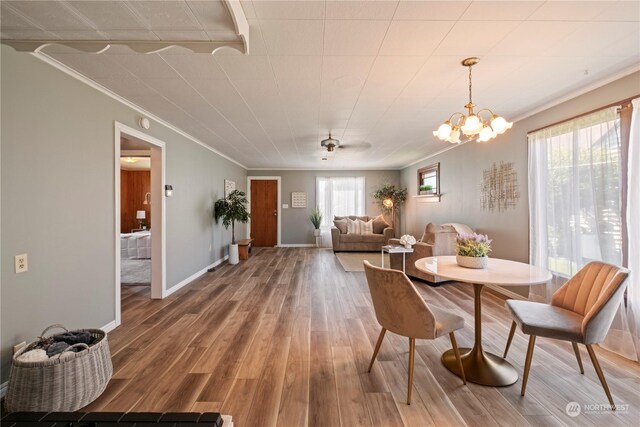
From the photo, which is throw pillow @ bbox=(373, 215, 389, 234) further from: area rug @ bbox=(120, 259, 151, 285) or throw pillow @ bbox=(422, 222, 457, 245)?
area rug @ bbox=(120, 259, 151, 285)

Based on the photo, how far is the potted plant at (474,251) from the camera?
1.95 metres

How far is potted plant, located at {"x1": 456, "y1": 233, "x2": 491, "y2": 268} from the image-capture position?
6.40 ft

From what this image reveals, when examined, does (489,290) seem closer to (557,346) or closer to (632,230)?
(557,346)

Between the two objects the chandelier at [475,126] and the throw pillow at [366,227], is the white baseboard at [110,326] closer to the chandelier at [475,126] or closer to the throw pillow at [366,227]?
the chandelier at [475,126]

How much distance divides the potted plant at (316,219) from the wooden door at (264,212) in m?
1.08

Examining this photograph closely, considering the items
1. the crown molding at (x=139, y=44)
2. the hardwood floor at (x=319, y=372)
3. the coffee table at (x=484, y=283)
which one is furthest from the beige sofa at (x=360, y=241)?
the crown molding at (x=139, y=44)

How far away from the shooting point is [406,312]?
5.44ft

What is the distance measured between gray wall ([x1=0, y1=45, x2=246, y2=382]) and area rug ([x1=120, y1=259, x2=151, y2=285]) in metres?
1.77

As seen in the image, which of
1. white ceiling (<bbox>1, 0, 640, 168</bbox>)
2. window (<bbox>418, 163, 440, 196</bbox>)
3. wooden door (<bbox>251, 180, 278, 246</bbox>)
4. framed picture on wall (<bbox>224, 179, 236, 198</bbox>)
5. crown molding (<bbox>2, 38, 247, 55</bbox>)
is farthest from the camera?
wooden door (<bbox>251, 180, 278, 246</bbox>)

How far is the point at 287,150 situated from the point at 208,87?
280cm

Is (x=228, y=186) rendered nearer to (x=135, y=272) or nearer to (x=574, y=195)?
(x=135, y=272)

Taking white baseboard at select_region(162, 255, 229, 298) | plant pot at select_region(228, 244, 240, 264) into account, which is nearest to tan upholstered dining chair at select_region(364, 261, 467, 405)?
white baseboard at select_region(162, 255, 229, 298)

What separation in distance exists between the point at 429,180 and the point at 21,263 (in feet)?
21.2

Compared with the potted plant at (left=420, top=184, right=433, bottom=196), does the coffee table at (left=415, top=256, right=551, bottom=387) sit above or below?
below
